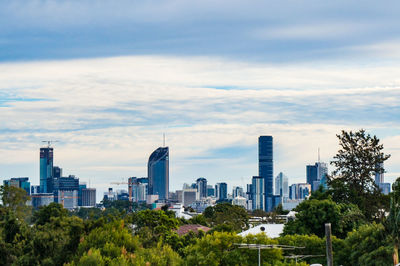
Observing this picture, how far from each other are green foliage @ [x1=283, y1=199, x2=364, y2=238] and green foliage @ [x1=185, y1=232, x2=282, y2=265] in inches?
857

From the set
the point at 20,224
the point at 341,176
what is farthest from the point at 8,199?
the point at 341,176

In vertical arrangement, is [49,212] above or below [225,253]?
above

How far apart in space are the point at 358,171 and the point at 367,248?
31.8 meters

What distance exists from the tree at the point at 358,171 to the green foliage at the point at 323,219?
24.2 ft

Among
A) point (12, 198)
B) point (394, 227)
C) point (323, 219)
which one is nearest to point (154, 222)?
point (12, 198)

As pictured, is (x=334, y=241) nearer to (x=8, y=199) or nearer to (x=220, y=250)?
(x=220, y=250)

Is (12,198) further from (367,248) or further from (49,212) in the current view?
(367,248)

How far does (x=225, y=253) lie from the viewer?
58.2m

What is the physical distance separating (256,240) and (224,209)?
127191mm

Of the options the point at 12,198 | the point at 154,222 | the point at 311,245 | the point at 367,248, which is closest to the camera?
the point at 367,248

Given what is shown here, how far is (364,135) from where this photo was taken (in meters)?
90.4

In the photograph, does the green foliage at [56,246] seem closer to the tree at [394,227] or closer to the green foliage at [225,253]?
the green foliage at [225,253]

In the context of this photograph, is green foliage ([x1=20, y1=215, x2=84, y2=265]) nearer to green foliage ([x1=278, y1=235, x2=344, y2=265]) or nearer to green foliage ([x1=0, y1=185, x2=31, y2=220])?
green foliage ([x1=278, y1=235, x2=344, y2=265])

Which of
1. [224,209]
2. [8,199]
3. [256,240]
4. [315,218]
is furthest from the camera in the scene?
[224,209]
